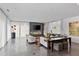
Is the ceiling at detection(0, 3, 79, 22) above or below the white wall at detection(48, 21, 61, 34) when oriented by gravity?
above

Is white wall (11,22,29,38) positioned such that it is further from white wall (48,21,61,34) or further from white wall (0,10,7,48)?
white wall (48,21,61,34)

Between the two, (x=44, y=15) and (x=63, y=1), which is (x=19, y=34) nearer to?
(x=44, y=15)

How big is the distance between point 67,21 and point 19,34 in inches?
59.5

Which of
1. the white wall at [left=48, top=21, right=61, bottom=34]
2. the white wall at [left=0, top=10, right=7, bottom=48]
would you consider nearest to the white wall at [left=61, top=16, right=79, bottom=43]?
the white wall at [left=48, top=21, right=61, bottom=34]

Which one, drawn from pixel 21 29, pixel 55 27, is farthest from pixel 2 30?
pixel 55 27

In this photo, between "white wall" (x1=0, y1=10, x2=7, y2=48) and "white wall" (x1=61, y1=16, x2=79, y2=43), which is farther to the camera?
"white wall" (x1=61, y1=16, x2=79, y2=43)

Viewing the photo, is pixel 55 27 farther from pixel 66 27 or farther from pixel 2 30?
pixel 2 30

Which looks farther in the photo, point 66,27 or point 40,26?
point 66,27

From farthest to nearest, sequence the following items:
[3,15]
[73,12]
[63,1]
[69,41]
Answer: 1. [69,41]
2. [3,15]
3. [73,12]
4. [63,1]

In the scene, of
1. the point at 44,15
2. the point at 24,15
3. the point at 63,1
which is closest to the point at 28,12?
the point at 24,15

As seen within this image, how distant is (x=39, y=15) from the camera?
2951mm

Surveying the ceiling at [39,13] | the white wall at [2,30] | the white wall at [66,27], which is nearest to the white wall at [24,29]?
the ceiling at [39,13]

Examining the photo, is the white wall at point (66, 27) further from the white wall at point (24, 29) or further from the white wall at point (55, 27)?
the white wall at point (24, 29)

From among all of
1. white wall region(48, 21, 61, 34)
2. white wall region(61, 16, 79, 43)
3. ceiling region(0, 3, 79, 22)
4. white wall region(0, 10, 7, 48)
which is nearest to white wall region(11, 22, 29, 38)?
ceiling region(0, 3, 79, 22)
